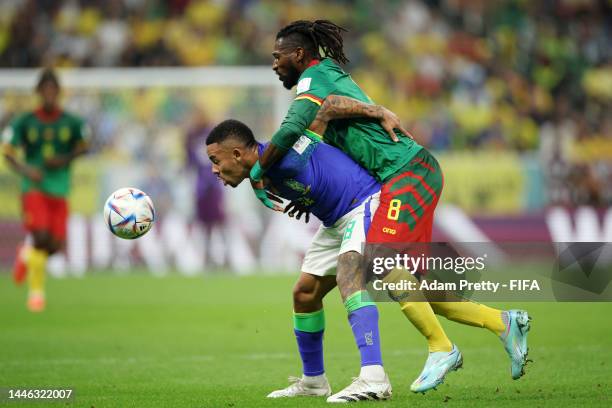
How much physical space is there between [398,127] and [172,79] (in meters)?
14.6

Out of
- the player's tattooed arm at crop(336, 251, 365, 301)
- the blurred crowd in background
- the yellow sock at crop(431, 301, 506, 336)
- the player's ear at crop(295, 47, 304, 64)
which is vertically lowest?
the yellow sock at crop(431, 301, 506, 336)

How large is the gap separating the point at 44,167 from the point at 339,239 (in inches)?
309

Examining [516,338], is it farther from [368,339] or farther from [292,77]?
[292,77]

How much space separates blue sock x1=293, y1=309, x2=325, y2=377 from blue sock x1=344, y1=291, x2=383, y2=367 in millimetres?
689

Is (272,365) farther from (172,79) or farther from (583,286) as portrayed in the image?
(172,79)

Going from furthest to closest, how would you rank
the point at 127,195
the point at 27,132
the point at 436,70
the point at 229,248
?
the point at 436,70 < the point at 229,248 < the point at 27,132 < the point at 127,195

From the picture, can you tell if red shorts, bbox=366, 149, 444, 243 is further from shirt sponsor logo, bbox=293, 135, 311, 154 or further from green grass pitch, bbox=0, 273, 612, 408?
green grass pitch, bbox=0, 273, 612, 408

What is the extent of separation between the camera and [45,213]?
14.2 m

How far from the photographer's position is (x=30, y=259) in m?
14.3

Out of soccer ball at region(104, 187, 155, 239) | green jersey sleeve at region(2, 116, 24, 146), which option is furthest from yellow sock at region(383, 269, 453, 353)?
green jersey sleeve at region(2, 116, 24, 146)

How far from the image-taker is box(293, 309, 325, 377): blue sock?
7426mm

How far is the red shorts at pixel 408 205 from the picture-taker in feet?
22.7

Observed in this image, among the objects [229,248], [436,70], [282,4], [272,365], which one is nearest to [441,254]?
[272,365]

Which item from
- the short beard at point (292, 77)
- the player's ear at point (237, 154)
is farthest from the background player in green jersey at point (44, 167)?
the player's ear at point (237, 154)
